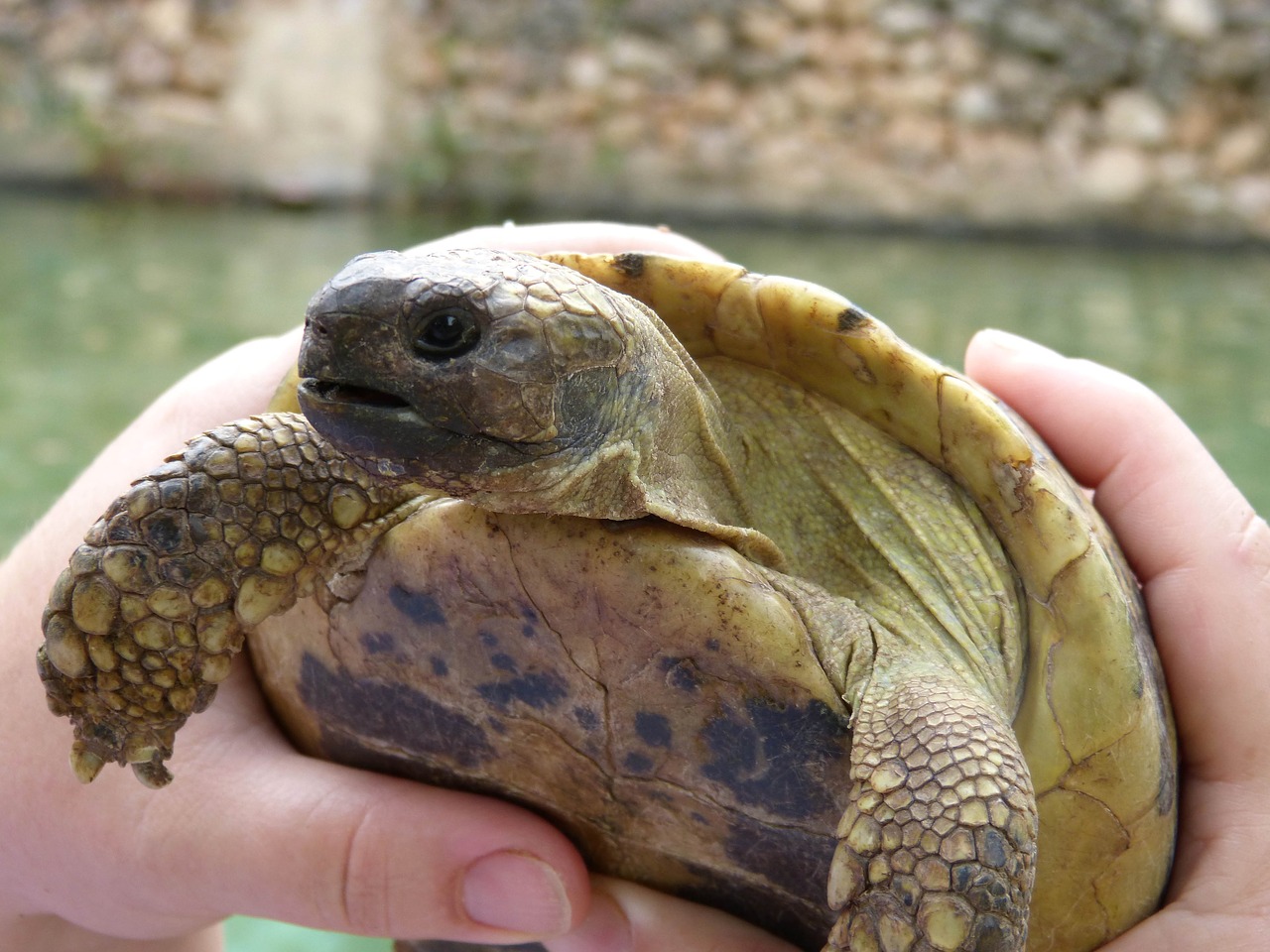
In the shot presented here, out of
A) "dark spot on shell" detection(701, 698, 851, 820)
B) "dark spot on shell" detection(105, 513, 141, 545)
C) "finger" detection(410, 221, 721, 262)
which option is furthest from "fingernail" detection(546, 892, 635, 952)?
"finger" detection(410, 221, 721, 262)

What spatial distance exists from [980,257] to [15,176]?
897cm

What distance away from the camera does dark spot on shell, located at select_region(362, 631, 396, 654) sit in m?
1.48

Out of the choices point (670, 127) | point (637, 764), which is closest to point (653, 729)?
point (637, 764)

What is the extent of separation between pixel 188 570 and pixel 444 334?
1.58ft

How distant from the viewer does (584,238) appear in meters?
2.22

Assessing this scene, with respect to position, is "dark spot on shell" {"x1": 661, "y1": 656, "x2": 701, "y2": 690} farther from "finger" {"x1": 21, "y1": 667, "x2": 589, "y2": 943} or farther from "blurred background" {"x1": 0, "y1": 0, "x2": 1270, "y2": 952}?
"blurred background" {"x1": 0, "y1": 0, "x2": 1270, "y2": 952}

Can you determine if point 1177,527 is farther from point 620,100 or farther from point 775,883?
point 620,100

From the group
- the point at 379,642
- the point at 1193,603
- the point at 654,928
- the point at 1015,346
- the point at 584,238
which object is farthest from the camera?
the point at 584,238

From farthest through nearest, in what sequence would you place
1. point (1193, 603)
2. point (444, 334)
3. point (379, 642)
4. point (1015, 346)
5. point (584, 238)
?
point (584, 238) < point (1015, 346) < point (1193, 603) < point (379, 642) < point (444, 334)

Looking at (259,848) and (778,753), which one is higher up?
(778,753)

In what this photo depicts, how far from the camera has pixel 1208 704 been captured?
1718mm

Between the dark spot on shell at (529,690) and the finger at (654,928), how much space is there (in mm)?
382

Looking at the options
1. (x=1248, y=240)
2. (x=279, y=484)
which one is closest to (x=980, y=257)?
(x=1248, y=240)

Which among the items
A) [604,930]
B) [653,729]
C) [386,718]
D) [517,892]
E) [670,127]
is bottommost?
[670,127]
